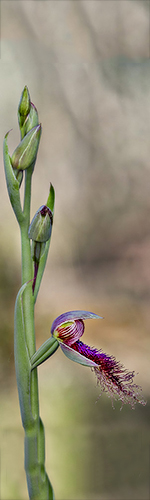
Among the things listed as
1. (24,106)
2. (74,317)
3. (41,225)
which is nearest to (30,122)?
(24,106)

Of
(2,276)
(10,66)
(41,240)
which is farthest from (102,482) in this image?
(10,66)

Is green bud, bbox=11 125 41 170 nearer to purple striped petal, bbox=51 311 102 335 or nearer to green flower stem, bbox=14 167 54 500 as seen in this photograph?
green flower stem, bbox=14 167 54 500

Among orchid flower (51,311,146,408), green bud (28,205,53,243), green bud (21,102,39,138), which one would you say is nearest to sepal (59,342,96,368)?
orchid flower (51,311,146,408)

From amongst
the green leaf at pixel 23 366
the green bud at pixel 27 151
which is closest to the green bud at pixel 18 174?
the green bud at pixel 27 151

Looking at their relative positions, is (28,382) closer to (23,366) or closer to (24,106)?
(23,366)

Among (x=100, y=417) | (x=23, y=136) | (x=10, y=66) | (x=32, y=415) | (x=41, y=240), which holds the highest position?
(x=10, y=66)

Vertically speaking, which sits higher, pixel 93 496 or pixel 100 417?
pixel 100 417

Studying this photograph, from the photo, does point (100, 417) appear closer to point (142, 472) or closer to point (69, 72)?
point (142, 472)
